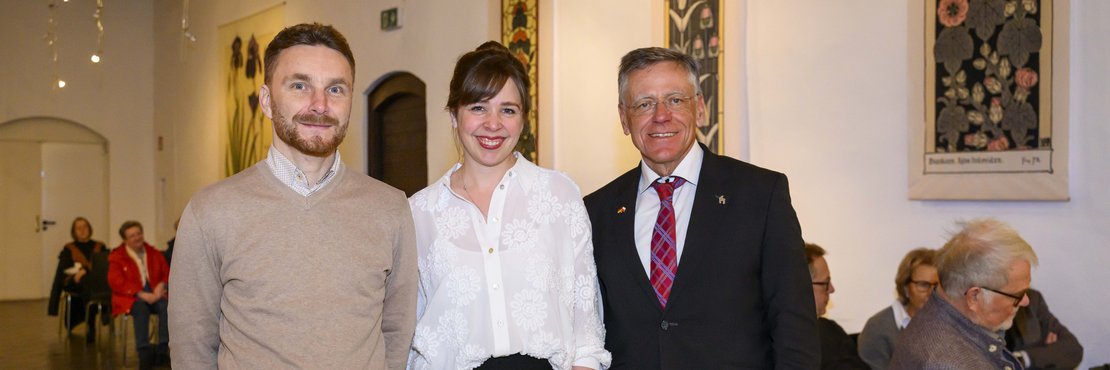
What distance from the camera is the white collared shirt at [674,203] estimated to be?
248cm

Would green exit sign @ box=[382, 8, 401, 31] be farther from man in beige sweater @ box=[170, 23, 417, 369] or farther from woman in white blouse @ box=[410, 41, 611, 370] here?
man in beige sweater @ box=[170, 23, 417, 369]

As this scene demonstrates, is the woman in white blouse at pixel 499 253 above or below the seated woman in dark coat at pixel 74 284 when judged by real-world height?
above

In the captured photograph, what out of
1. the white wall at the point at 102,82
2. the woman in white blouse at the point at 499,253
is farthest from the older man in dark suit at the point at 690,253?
the white wall at the point at 102,82

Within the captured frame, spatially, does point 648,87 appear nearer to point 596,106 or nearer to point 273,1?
point 596,106

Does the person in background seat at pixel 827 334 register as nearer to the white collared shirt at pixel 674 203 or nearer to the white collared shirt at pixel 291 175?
the white collared shirt at pixel 674 203

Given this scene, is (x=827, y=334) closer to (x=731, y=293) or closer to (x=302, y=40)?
(x=731, y=293)

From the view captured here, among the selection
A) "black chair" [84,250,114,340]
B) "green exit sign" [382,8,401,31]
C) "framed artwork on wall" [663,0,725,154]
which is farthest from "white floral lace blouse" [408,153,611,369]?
"black chair" [84,250,114,340]

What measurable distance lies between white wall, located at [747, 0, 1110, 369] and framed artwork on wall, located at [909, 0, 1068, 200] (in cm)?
8

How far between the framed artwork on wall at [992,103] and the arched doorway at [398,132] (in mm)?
4881

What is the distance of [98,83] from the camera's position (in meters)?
14.0

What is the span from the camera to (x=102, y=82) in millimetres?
14078

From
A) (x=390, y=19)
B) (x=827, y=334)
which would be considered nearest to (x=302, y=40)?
(x=827, y=334)

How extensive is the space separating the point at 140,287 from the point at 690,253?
288 inches

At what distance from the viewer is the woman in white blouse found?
7.71 ft
